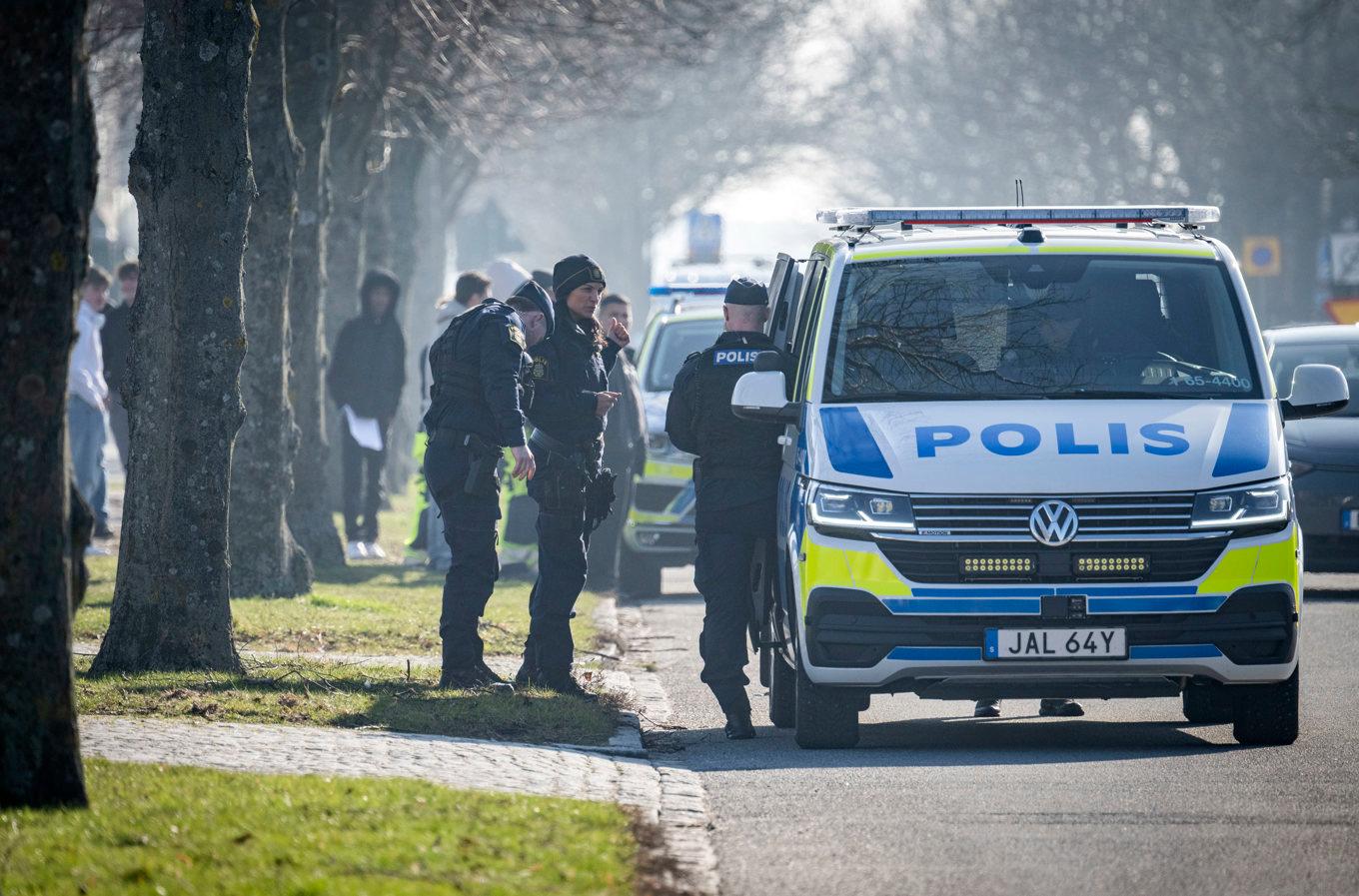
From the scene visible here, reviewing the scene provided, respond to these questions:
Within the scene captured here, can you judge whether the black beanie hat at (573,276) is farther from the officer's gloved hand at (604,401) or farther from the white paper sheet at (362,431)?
the white paper sheet at (362,431)

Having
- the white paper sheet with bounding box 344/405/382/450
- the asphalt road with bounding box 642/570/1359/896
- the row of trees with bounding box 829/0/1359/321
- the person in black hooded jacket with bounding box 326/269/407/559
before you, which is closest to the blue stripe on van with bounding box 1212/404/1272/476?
the asphalt road with bounding box 642/570/1359/896

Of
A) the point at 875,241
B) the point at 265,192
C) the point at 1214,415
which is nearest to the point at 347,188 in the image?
the point at 265,192

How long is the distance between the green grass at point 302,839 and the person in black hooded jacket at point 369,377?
1180cm

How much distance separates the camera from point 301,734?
28.5 feet

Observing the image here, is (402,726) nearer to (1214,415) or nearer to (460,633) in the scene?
(460,633)

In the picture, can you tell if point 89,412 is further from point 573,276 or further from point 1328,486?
point 1328,486

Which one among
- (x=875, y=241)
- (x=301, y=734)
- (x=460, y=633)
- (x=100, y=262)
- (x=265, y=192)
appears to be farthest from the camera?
(x=100, y=262)

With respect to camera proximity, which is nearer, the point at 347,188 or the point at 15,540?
the point at 15,540

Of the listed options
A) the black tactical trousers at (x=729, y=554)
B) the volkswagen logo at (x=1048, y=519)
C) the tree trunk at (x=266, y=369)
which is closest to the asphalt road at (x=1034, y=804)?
the black tactical trousers at (x=729, y=554)

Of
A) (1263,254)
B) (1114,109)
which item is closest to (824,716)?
(1263,254)

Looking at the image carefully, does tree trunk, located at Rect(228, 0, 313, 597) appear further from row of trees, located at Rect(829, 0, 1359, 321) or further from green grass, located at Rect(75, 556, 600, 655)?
row of trees, located at Rect(829, 0, 1359, 321)

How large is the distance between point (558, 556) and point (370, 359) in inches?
347

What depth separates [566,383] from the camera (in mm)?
10781

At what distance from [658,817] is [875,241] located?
Answer: 10.9 feet
